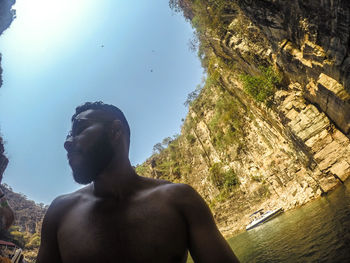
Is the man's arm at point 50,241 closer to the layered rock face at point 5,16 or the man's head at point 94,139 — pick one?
the man's head at point 94,139

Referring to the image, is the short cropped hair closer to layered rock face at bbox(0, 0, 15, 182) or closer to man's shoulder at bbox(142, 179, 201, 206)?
man's shoulder at bbox(142, 179, 201, 206)

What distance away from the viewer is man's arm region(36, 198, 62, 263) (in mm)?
1385

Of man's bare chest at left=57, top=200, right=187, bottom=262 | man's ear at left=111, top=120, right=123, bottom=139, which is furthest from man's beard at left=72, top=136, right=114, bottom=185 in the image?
man's bare chest at left=57, top=200, right=187, bottom=262

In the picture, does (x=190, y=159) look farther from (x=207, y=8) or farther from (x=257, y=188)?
(x=207, y=8)

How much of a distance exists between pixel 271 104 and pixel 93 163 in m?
16.3

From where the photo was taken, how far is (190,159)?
99.5 feet

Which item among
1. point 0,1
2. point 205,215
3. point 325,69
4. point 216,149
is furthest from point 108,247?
point 0,1

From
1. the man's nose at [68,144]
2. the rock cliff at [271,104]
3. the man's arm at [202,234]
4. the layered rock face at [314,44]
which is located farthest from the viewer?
the rock cliff at [271,104]

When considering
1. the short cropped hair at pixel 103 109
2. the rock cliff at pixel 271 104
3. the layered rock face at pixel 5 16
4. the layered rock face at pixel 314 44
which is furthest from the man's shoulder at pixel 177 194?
the layered rock face at pixel 5 16

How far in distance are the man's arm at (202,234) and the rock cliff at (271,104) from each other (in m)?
7.54

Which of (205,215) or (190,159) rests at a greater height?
(190,159)

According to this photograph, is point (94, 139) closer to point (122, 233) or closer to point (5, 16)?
point (122, 233)

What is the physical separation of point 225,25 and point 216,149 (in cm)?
1461

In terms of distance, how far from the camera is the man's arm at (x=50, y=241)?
4.54 ft
